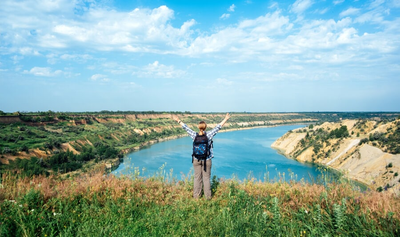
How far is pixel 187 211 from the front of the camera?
14.5 feet

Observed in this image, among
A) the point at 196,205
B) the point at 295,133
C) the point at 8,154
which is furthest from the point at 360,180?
the point at 8,154

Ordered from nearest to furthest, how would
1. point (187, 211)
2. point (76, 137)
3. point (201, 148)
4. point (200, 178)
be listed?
point (187, 211) → point (201, 148) → point (200, 178) → point (76, 137)

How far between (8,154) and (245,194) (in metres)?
38.4

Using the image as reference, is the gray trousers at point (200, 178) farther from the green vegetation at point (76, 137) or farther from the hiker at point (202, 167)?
the green vegetation at point (76, 137)

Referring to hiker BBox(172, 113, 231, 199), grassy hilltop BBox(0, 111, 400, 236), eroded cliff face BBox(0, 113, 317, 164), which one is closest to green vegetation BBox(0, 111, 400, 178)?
eroded cliff face BBox(0, 113, 317, 164)

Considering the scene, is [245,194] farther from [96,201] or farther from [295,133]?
[295,133]

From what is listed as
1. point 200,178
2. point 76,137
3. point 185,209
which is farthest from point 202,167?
point 76,137

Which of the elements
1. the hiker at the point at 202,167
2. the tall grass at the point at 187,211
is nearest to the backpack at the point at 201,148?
the hiker at the point at 202,167

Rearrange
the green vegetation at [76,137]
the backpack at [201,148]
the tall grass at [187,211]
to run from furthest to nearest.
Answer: the green vegetation at [76,137] < the backpack at [201,148] < the tall grass at [187,211]

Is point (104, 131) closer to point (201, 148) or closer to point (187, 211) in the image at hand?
point (201, 148)

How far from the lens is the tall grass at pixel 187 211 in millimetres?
3484

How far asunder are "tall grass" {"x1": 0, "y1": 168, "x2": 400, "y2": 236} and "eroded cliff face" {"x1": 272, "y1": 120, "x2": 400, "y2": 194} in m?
16.6

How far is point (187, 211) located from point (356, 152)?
38.2m

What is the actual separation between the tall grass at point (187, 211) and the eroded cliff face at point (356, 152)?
16.6 m
